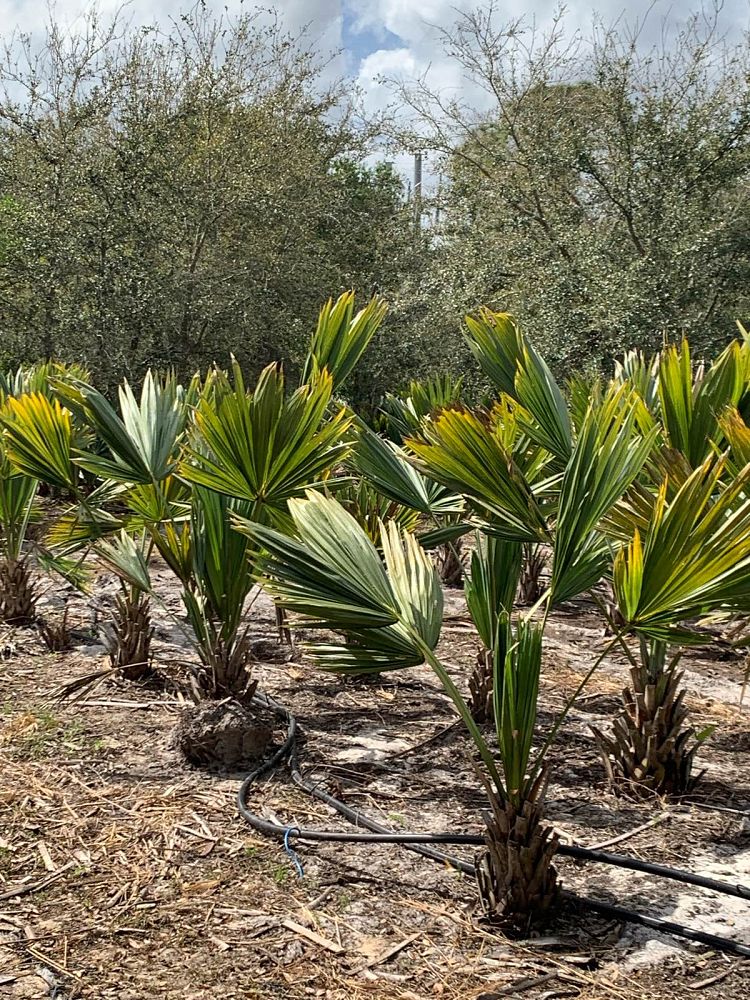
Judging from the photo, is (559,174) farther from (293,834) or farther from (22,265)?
(293,834)

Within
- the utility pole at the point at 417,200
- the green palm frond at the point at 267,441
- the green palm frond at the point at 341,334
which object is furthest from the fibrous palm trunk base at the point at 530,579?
the utility pole at the point at 417,200

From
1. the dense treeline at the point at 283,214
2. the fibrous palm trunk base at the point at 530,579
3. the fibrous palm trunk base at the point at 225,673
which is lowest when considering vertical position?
the fibrous palm trunk base at the point at 225,673

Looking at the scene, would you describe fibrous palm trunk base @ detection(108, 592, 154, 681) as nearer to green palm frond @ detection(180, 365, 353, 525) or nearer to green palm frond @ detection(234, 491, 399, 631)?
green palm frond @ detection(180, 365, 353, 525)

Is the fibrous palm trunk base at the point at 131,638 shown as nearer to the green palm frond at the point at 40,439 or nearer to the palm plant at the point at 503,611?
the green palm frond at the point at 40,439

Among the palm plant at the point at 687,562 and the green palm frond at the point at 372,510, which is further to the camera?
the green palm frond at the point at 372,510

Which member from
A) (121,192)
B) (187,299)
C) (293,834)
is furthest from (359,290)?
(293,834)

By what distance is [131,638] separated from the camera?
4148 mm

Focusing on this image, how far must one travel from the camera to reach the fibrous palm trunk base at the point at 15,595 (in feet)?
16.9

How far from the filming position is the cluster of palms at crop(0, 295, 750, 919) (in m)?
2.12

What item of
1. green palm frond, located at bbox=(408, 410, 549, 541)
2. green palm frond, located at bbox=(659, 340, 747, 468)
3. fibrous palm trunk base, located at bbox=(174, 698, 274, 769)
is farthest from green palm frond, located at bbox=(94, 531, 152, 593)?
green palm frond, located at bbox=(659, 340, 747, 468)

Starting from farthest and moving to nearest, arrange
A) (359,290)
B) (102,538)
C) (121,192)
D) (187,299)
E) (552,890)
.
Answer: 1. (359,290)
2. (187,299)
3. (121,192)
4. (102,538)
5. (552,890)

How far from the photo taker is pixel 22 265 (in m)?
10.6

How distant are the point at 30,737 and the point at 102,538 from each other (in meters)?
0.82

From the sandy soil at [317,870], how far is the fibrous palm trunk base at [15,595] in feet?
3.81
